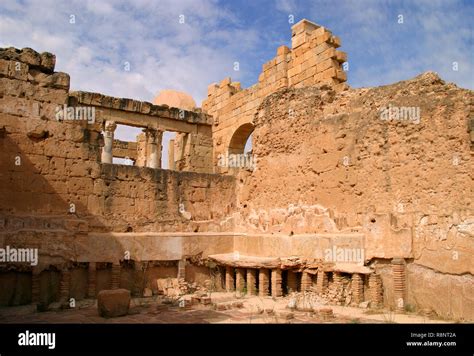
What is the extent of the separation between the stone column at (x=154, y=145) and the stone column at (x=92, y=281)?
27.7 feet

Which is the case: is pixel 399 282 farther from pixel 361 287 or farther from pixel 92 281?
pixel 92 281

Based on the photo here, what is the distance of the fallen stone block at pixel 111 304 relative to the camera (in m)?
6.07

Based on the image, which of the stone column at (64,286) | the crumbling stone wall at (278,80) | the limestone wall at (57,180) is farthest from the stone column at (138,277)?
the crumbling stone wall at (278,80)

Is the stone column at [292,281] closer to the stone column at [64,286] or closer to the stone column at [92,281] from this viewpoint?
the stone column at [92,281]

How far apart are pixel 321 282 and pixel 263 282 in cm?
113

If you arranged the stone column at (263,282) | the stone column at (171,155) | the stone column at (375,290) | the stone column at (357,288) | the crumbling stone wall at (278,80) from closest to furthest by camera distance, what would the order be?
the stone column at (375,290) → the stone column at (357,288) → the stone column at (263,282) → the crumbling stone wall at (278,80) → the stone column at (171,155)

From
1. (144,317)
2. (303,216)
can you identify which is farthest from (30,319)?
(303,216)

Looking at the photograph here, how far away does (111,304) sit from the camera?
6086 millimetres

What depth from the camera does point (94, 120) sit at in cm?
871

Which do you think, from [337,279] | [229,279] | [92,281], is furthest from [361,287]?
[92,281]

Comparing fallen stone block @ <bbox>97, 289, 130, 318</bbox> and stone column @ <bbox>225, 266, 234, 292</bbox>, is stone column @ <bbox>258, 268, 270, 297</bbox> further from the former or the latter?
fallen stone block @ <bbox>97, 289, 130, 318</bbox>

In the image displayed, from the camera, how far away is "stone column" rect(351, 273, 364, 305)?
650cm

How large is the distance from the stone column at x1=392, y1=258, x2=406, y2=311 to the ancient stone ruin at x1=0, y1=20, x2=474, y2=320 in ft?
0.07
